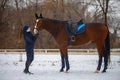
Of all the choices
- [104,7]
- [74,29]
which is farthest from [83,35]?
[104,7]

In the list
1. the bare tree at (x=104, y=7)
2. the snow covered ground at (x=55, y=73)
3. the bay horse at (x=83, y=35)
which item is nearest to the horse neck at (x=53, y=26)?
the bay horse at (x=83, y=35)

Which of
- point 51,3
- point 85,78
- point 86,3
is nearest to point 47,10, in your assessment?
point 51,3

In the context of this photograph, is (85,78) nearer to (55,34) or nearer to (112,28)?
(55,34)

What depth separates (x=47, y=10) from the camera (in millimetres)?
31172

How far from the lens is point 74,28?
10562mm

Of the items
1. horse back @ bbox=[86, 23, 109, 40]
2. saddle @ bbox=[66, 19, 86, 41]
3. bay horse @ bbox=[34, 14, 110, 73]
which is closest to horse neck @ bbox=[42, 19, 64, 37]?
bay horse @ bbox=[34, 14, 110, 73]

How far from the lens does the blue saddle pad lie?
10562 millimetres

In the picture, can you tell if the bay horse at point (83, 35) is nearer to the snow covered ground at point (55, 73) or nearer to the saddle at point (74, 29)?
the saddle at point (74, 29)

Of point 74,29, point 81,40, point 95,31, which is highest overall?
point 74,29

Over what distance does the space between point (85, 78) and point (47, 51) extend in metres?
18.6

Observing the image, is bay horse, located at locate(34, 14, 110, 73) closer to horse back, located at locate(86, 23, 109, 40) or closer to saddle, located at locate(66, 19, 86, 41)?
horse back, located at locate(86, 23, 109, 40)

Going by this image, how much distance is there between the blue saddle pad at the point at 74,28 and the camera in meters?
10.6

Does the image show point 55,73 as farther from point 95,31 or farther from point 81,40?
point 95,31

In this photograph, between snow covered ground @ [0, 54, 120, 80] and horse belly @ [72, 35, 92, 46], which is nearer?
snow covered ground @ [0, 54, 120, 80]
